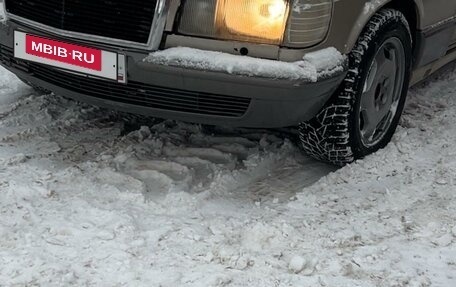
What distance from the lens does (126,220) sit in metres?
3.17

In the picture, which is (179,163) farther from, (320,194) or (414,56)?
(414,56)

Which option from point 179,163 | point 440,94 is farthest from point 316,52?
point 440,94

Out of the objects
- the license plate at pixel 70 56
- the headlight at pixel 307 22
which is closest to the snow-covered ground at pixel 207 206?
the license plate at pixel 70 56

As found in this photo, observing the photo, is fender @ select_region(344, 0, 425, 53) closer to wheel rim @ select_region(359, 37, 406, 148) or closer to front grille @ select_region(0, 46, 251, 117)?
wheel rim @ select_region(359, 37, 406, 148)

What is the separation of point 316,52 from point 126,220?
119 centimetres

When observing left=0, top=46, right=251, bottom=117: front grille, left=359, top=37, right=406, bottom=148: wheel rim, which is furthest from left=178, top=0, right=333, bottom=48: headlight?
left=359, top=37, right=406, bottom=148: wheel rim

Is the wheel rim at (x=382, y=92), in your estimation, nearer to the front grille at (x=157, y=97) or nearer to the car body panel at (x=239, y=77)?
the car body panel at (x=239, y=77)

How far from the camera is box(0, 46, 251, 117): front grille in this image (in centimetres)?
339

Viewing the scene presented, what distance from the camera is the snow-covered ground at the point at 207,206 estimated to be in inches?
113

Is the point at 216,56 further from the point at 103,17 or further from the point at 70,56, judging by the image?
the point at 70,56

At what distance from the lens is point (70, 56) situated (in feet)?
11.4

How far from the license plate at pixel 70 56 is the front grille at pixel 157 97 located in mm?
88

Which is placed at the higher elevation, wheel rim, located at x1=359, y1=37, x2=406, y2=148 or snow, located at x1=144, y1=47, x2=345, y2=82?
snow, located at x1=144, y1=47, x2=345, y2=82

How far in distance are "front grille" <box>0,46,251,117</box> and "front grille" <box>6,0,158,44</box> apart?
0.85 ft
